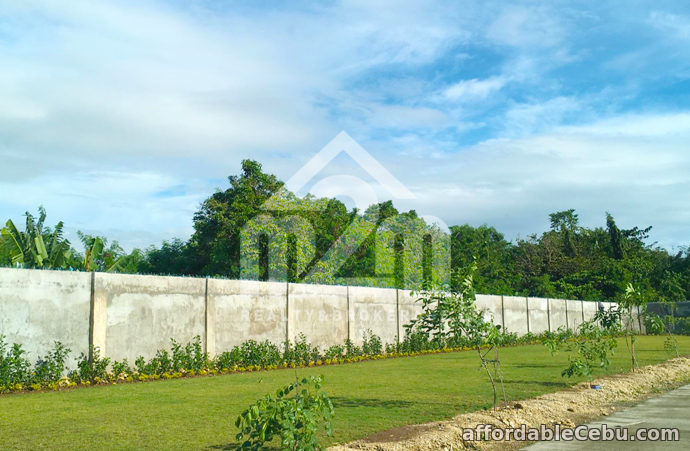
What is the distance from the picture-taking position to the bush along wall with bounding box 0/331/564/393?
37.4 ft

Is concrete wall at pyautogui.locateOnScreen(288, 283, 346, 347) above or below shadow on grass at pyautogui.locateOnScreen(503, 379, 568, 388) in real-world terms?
above

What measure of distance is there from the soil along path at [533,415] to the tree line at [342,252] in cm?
433

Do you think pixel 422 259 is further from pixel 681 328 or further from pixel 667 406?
pixel 667 406

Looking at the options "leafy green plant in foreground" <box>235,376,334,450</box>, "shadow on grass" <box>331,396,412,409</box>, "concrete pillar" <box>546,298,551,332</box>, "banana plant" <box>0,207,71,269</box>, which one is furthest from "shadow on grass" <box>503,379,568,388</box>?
"concrete pillar" <box>546,298,551,332</box>

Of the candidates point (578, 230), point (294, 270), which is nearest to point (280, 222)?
point (294, 270)

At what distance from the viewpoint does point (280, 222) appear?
30.4 m

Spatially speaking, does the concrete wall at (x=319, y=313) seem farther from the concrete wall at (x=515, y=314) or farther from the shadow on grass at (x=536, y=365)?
the concrete wall at (x=515, y=314)

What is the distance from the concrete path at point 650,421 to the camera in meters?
6.68

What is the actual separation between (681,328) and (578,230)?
24617 millimetres

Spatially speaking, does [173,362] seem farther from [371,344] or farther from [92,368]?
[371,344]

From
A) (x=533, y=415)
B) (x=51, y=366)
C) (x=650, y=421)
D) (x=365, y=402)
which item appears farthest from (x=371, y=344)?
(x=650, y=421)

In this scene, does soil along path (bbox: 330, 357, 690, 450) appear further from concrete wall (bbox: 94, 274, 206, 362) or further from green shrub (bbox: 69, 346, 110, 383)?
concrete wall (bbox: 94, 274, 206, 362)

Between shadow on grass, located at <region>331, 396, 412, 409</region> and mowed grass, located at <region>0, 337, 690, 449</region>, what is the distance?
2cm

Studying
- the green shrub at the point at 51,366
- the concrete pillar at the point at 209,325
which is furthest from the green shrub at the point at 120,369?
the concrete pillar at the point at 209,325
